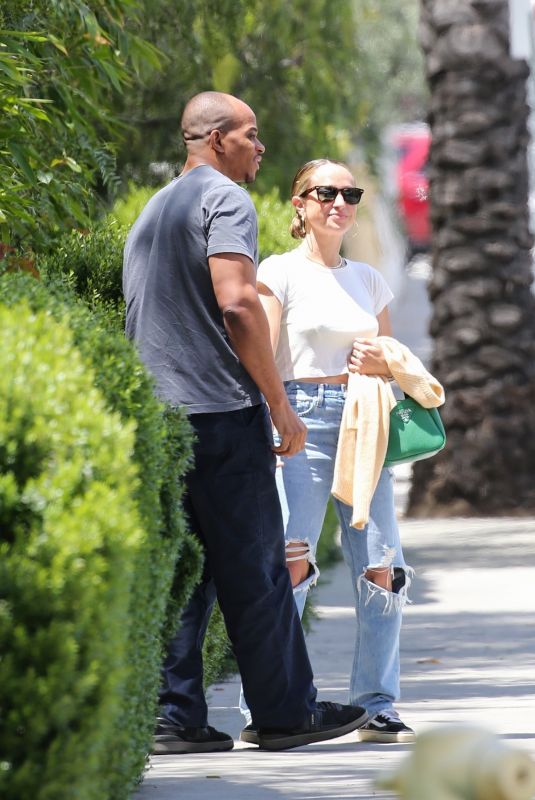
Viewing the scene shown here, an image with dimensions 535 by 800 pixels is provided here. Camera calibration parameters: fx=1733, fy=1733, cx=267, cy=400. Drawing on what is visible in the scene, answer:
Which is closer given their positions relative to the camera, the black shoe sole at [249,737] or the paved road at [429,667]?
the paved road at [429,667]

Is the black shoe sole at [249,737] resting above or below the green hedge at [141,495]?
below

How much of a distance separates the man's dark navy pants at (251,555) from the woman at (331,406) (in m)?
0.45

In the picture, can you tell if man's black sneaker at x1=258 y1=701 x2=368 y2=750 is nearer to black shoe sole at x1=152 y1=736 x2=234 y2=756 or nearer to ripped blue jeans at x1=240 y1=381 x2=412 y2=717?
black shoe sole at x1=152 y1=736 x2=234 y2=756

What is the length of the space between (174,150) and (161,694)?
30.7ft

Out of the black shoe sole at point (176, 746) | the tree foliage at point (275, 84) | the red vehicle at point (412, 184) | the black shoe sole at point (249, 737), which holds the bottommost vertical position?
the black shoe sole at point (176, 746)

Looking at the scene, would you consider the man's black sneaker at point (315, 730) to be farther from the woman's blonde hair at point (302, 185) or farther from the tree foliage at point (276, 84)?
the tree foliage at point (276, 84)

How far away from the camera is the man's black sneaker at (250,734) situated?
5766mm

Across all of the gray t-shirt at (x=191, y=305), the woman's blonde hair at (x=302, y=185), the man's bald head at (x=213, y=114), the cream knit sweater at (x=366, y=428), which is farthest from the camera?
the woman's blonde hair at (x=302, y=185)

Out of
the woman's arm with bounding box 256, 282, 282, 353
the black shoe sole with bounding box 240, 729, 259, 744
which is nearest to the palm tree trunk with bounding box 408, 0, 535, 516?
the woman's arm with bounding box 256, 282, 282, 353

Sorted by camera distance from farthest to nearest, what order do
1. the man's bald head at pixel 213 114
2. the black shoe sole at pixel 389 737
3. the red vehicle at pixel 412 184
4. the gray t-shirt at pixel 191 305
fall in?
the red vehicle at pixel 412 184, the black shoe sole at pixel 389 737, the man's bald head at pixel 213 114, the gray t-shirt at pixel 191 305

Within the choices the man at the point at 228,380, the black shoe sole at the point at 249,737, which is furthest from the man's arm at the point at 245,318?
the black shoe sole at the point at 249,737

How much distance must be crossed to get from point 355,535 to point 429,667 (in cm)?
177

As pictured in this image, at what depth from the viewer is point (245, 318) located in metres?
5.27

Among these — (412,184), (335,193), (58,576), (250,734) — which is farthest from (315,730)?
(412,184)
